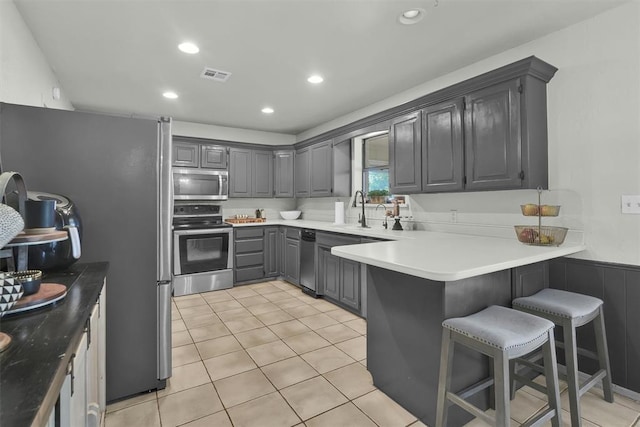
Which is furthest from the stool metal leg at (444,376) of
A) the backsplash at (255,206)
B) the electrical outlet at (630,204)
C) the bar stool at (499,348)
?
the backsplash at (255,206)

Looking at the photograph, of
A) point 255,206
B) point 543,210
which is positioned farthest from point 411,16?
point 255,206

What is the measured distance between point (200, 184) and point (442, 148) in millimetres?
3477

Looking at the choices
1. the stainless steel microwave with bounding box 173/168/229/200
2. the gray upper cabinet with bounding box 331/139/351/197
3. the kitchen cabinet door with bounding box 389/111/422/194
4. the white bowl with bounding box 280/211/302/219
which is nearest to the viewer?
the kitchen cabinet door with bounding box 389/111/422/194

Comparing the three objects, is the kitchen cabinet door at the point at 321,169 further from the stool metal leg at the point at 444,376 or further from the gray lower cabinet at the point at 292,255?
the stool metal leg at the point at 444,376

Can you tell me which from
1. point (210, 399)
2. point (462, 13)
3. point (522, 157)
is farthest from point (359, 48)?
point (210, 399)

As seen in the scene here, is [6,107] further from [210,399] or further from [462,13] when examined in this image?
[462,13]

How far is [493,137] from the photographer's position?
8.06 feet

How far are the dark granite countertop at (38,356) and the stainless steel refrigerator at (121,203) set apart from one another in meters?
0.76

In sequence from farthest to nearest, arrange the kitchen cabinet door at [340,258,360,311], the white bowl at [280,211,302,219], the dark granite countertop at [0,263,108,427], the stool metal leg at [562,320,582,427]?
1. the white bowl at [280,211,302,219]
2. the kitchen cabinet door at [340,258,360,311]
3. the stool metal leg at [562,320,582,427]
4. the dark granite countertop at [0,263,108,427]

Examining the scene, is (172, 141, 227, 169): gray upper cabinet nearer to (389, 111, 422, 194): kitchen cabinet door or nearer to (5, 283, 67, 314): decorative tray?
(389, 111, 422, 194): kitchen cabinet door

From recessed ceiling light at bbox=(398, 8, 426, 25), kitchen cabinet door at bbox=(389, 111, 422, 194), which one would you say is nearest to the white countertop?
kitchen cabinet door at bbox=(389, 111, 422, 194)

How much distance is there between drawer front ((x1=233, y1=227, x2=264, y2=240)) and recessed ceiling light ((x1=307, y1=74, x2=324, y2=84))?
235 cm

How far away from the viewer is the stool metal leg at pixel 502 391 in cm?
134

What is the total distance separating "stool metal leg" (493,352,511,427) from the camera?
1341mm
